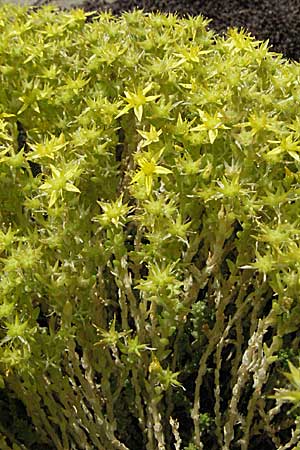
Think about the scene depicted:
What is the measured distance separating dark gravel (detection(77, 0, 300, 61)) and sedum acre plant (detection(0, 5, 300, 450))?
242 cm

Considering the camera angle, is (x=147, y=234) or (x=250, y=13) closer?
(x=147, y=234)

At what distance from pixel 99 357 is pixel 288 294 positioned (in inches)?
21.2

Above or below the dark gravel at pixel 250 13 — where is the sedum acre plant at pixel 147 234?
above

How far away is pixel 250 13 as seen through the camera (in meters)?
4.65

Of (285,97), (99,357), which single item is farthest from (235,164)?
(99,357)

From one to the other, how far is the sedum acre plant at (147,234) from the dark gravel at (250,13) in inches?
95.3

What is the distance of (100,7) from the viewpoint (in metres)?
4.81

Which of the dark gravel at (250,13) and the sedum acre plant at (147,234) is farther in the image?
the dark gravel at (250,13)

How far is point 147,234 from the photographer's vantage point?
153cm

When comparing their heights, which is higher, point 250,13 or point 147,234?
point 147,234

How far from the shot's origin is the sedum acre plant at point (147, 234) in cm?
150

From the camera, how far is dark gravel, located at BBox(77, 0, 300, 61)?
174 inches

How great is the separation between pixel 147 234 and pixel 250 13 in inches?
138

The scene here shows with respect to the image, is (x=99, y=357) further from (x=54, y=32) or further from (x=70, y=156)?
(x=54, y=32)
